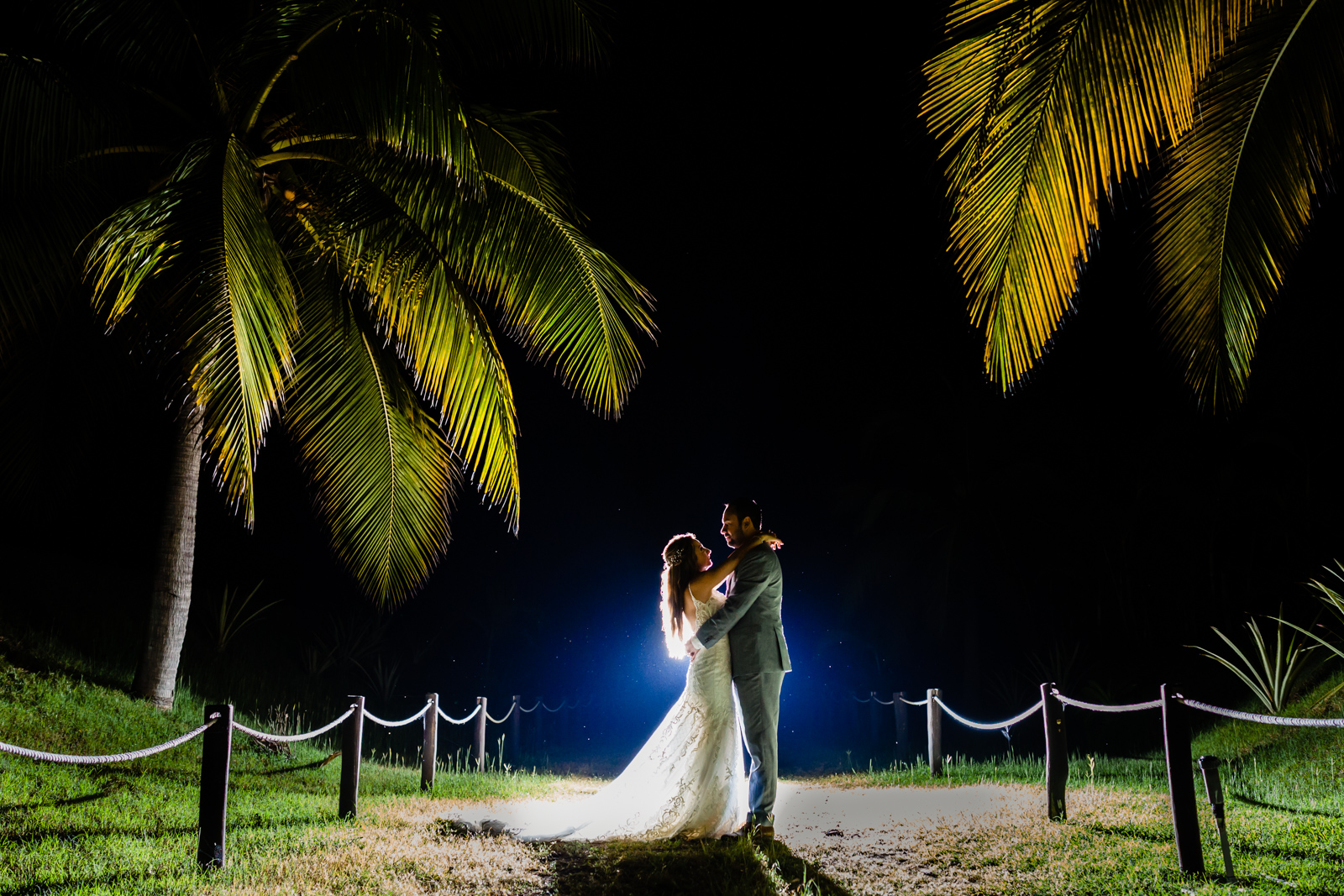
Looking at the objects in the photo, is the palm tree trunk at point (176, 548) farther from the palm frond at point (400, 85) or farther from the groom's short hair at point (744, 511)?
the groom's short hair at point (744, 511)

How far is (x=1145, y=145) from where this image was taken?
181 inches

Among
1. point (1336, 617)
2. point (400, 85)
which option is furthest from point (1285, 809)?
point (1336, 617)

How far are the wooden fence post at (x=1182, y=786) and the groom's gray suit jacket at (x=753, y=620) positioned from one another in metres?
2.27

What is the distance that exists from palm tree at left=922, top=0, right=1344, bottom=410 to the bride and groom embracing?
230cm

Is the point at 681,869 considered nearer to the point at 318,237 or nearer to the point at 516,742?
the point at 318,237

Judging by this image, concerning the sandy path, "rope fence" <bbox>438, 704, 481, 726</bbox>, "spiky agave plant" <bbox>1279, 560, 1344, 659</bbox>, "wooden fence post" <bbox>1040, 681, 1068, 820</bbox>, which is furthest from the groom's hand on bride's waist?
"spiky agave plant" <bbox>1279, 560, 1344, 659</bbox>

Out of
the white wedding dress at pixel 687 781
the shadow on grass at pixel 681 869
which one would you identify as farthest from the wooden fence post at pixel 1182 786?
the white wedding dress at pixel 687 781

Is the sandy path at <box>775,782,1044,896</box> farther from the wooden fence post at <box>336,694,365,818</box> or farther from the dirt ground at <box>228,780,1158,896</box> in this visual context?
the wooden fence post at <box>336,694,365,818</box>

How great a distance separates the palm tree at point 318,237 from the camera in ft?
20.5

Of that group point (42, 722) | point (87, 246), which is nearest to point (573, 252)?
point (87, 246)

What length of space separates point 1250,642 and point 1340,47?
18.0 meters

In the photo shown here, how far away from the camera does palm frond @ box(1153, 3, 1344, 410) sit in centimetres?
447

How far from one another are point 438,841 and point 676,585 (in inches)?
89.3

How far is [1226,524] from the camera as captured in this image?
869 inches
